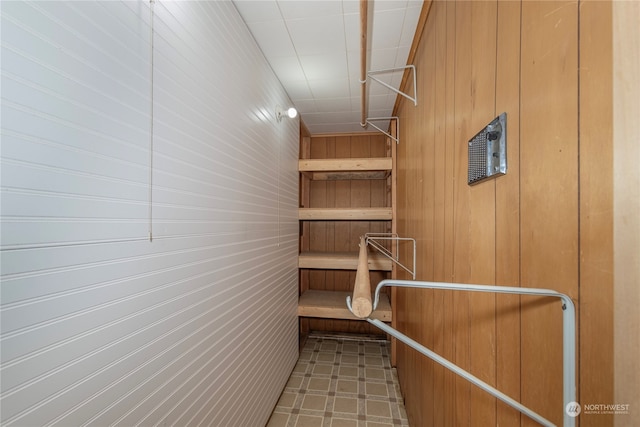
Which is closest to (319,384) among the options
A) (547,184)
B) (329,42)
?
(547,184)

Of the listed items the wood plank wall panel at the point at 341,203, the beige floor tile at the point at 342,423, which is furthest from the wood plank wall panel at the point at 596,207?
the wood plank wall panel at the point at 341,203

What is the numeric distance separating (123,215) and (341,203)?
2.90 meters

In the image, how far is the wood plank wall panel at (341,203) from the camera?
3404mm

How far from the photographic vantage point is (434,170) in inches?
51.6

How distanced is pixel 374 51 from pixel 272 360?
2311 millimetres

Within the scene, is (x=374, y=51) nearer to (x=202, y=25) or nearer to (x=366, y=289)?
(x=202, y=25)

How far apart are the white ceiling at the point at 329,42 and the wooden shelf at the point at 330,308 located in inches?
79.0

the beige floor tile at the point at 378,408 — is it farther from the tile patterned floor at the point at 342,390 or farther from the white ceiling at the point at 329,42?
the white ceiling at the point at 329,42

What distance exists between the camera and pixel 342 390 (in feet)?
7.33

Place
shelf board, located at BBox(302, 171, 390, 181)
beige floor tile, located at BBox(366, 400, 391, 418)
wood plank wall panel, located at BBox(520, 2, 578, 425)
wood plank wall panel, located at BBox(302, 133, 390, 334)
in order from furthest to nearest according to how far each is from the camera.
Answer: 1. wood plank wall panel, located at BBox(302, 133, 390, 334)
2. shelf board, located at BBox(302, 171, 390, 181)
3. beige floor tile, located at BBox(366, 400, 391, 418)
4. wood plank wall panel, located at BBox(520, 2, 578, 425)

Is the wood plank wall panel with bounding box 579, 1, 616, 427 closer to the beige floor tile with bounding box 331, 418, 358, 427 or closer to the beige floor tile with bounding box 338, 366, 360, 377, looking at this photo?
the beige floor tile with bounding box 331, 418, 358, 427

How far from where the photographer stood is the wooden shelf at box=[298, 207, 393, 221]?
106 inches

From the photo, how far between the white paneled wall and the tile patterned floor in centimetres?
65

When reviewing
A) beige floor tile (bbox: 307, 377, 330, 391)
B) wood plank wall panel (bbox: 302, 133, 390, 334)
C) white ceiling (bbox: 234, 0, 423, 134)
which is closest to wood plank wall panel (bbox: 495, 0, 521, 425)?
white ceiling (bbox: 234, 0, 423, 134)
